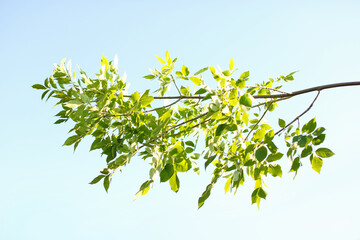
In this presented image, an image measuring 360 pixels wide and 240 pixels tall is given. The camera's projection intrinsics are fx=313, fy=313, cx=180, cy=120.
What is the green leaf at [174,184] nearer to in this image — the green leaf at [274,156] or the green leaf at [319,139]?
the green leaf at [274,156]

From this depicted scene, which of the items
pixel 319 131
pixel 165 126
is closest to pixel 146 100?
pixel 165 126

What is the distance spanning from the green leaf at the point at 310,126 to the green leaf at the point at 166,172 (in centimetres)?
91

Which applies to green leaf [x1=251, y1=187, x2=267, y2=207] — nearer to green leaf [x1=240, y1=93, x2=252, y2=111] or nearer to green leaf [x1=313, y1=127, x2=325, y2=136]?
green leaf [x1=313, y1=127, x2=325, y2=136]

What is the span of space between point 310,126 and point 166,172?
3.23ft

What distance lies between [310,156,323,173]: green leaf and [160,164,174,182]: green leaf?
918mm

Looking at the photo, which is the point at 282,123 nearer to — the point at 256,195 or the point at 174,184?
the point at 256,195

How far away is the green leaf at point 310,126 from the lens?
204 centimetres

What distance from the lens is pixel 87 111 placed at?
2.00 m

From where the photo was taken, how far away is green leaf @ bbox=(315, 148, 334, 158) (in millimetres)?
1979

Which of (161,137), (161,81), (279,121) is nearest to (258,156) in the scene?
(279,121)

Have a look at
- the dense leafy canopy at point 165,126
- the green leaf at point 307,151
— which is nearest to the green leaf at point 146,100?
the dense leafy canopy at point 165,126

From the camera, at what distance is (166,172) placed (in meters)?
1.93

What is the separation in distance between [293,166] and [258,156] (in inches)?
11.5

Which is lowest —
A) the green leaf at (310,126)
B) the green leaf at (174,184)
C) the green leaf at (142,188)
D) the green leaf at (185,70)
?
the green leaf at (142,188)
